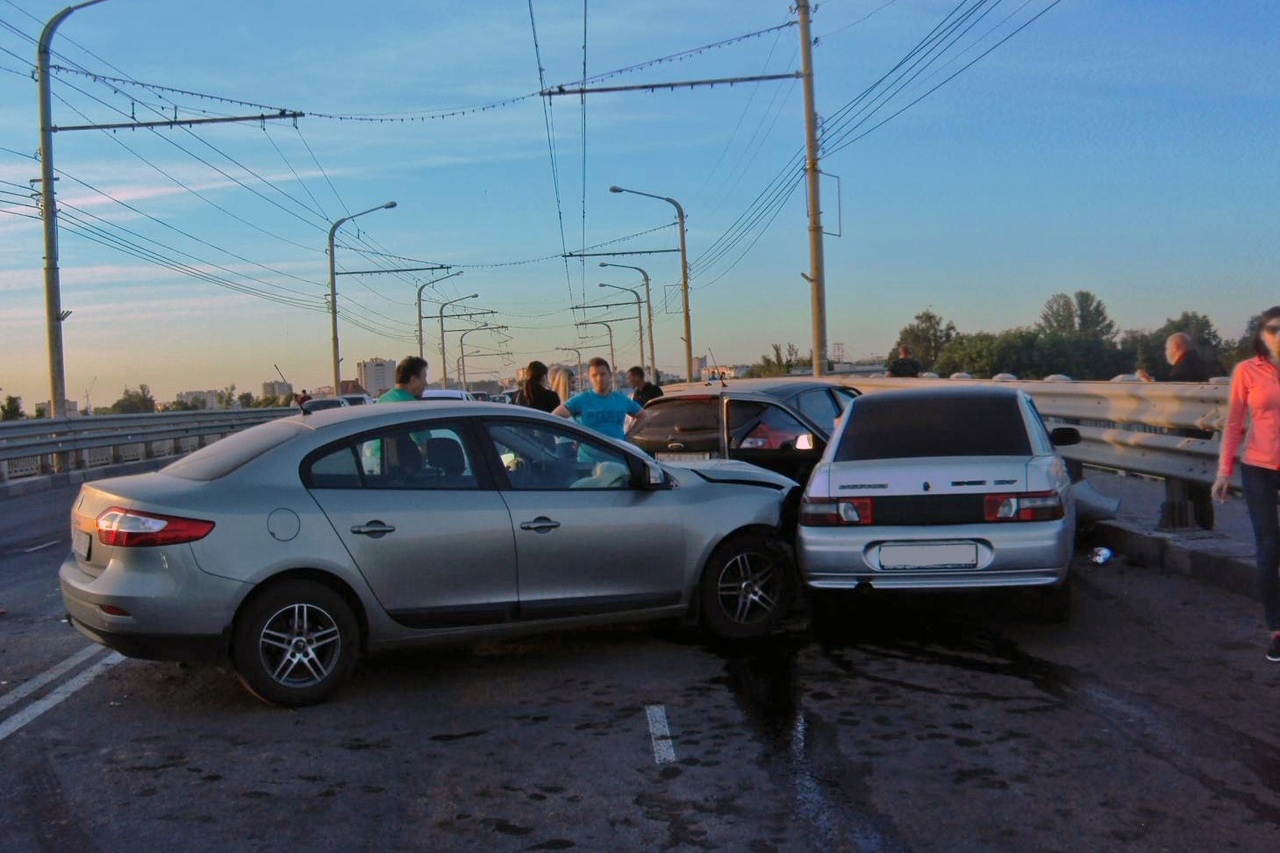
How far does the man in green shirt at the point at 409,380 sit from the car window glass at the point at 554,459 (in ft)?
8.37

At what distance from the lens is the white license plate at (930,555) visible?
22.3 ft

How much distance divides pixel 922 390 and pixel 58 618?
6069mm

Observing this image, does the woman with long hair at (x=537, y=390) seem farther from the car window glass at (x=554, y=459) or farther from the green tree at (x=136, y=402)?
the green tree at (x=136, y=402)

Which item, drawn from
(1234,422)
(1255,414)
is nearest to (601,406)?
(1234,422)

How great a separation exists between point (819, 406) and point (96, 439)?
57.6 feet

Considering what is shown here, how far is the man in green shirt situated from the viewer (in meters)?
9.07

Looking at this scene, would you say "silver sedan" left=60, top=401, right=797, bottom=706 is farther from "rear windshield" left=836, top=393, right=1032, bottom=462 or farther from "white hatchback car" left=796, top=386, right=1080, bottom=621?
"rear windshield" left=836, top=393, right=1032, bottom=462

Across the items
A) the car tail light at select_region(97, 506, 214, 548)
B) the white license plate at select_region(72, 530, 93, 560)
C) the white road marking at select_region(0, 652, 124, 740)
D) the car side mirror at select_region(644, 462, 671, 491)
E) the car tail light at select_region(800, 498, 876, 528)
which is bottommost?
the white road marking at select_region(0, 652, 124, 740)

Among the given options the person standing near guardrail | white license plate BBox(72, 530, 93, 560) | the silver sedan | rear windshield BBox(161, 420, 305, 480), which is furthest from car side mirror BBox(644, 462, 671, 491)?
the person standing near guardrail

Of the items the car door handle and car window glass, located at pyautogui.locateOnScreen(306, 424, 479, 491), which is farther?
car window glass, located at pyautogui.locateOnScreen(306, 424, 479, 491)

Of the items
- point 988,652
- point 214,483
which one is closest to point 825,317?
point 988,652

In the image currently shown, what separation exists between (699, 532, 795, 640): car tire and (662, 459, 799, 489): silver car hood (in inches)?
15.1

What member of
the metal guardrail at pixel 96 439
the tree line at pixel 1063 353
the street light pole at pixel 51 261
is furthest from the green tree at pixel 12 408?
the tree line at pixel 1063 353

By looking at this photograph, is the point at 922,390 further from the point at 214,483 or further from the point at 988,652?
the point at 214,483
